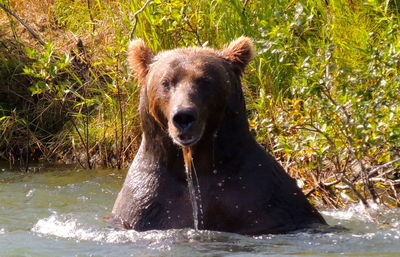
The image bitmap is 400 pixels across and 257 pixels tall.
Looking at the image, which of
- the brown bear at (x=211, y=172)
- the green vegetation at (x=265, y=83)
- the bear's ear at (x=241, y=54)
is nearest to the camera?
the brown bear at (x=211, y=172)

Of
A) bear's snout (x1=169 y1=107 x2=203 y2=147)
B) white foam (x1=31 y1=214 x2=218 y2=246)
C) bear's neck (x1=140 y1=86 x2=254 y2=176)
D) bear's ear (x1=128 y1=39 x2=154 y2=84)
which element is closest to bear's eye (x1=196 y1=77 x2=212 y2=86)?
bear's neck (x1=140 y1=86 x2=254 y2=176)

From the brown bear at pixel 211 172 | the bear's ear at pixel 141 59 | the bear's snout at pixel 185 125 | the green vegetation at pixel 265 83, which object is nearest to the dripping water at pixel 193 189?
the brown bear at pixel 211 172

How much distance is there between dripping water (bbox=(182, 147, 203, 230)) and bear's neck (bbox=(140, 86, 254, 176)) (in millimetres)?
32

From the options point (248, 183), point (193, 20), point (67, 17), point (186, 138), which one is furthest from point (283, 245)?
point (67, 17)

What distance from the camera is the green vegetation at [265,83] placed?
6.80 m

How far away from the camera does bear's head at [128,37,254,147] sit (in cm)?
544

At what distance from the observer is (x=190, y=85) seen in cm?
572

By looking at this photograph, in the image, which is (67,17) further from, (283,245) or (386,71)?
(283,245)

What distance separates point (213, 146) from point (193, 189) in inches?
11.6

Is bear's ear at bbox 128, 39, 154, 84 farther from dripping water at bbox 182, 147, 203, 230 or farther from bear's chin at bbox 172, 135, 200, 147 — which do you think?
bear's chin at bbox 172, 135, 200, 147

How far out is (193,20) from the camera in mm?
9492

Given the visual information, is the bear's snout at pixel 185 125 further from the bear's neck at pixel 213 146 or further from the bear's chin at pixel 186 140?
the bear's neck at pixel 213 146

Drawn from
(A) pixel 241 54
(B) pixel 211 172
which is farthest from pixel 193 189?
(A) pixel 241 54

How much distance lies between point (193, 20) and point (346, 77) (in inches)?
101
